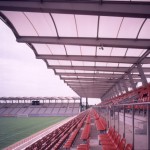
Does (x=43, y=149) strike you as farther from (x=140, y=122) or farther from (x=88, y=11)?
(x=88, y=11)

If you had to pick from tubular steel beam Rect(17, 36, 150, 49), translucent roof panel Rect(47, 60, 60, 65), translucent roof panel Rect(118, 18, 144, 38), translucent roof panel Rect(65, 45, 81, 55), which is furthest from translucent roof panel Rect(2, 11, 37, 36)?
translucent roof panel Rect(47, 60, 60, 65)

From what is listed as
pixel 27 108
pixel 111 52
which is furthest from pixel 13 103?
pixel 111 52

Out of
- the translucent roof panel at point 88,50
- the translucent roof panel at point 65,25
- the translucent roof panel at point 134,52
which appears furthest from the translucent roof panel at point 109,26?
the translucent roof panel at point 134,52

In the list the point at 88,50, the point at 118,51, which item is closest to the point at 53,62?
the point at 88,50

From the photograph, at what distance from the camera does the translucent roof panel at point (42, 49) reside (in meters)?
19.8

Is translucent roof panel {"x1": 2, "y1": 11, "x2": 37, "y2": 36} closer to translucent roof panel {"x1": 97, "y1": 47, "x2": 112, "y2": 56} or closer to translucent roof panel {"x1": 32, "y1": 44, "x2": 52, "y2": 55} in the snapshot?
translucent roof panel {"x1": 32, "y1": 44, "x2": 52, "y2": 55}

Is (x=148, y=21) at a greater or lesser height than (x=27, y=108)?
greater

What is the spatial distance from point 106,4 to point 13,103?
3415 inches

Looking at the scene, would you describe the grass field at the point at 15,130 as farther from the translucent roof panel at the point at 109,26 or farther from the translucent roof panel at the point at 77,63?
the translucent roof panel at the point at 109,26

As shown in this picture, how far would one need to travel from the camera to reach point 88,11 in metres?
11.0

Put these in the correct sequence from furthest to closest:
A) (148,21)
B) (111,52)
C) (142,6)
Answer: (111,52) < (148,21) < (142,6)

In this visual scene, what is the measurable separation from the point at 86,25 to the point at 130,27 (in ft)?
7.75

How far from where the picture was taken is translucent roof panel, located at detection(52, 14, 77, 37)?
44.7 feet

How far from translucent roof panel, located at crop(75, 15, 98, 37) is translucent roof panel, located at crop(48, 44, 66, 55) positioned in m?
3.73
